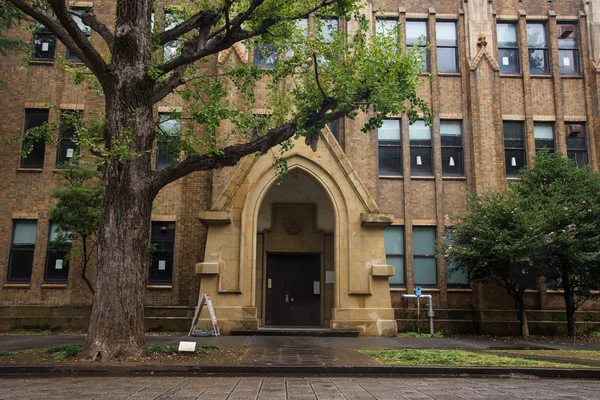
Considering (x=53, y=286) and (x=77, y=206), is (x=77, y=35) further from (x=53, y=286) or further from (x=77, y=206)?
(x=53, y=286)

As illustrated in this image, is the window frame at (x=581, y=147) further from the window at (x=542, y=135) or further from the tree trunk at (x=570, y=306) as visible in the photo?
the tree trunk at (x=570, y=306)

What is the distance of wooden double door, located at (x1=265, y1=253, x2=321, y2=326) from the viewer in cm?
2100

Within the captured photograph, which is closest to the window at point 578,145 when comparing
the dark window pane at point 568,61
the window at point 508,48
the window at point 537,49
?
the dark window pane at point 568,61

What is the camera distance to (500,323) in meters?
20.2

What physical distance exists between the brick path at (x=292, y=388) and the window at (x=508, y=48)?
15.9 m

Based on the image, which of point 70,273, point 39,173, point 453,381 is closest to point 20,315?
point 70,273

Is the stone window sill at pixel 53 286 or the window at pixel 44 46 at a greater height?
the window at pixel 44 46

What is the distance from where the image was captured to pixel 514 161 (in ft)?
73.4

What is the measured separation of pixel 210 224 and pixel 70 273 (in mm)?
6207

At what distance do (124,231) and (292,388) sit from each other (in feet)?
17.4

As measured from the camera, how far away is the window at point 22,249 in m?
20.7

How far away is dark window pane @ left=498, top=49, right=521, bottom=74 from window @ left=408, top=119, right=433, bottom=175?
4.17 meters

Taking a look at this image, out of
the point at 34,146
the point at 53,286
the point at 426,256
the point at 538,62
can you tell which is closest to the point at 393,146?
the point at 426,256

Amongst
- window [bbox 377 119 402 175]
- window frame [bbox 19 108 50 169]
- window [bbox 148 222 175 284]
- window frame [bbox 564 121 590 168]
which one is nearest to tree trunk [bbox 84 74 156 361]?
window [bbox 148 222 175 284]
